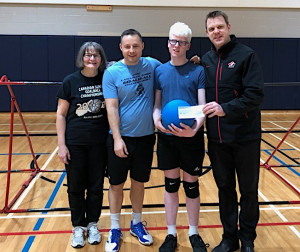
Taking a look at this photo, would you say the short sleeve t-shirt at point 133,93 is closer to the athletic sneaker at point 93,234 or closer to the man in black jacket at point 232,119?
the man in black jacket at point 232,119

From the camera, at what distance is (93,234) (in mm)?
2621

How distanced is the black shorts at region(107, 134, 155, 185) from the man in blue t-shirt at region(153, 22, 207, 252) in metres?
0.12

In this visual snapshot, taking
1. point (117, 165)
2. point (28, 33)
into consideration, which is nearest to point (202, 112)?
point (117, 165)

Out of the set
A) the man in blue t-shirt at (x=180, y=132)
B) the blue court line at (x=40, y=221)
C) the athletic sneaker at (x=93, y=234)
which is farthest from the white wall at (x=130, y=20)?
the athletic sneaker at (x=93, y=234)

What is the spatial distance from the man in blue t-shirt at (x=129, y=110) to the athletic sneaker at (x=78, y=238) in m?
0.21

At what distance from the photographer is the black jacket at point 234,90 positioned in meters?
2.09

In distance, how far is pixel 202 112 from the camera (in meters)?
2.11

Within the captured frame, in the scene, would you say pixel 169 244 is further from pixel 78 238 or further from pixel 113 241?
pixel 78 238

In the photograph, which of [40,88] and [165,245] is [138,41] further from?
[40,88]

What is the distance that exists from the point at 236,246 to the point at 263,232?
0.46 m

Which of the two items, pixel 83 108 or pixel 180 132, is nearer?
pixel 180 132

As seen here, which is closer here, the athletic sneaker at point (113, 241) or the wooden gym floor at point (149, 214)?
the athletic sneaker at point (113, 241)

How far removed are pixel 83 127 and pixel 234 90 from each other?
3.67 ft

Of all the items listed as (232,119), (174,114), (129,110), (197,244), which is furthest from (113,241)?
(232,119)
